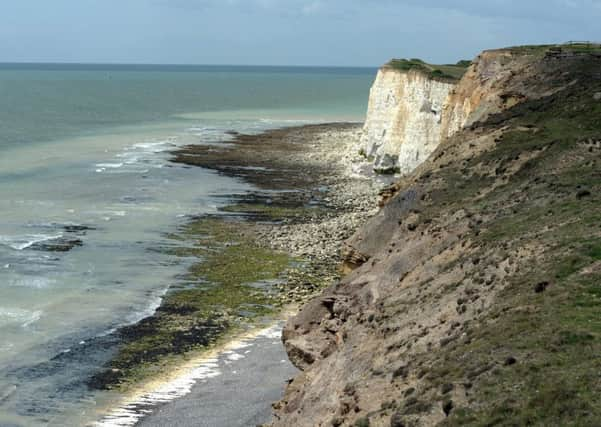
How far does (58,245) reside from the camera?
45188 mm

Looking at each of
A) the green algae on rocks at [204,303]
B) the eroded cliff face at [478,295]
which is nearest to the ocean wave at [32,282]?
the green algae on rocks at [204,303]

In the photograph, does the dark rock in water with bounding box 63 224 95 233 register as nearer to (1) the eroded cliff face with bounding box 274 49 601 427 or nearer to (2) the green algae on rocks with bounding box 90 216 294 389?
(2) the green algae on rocks with bounding box 90 216 294 389

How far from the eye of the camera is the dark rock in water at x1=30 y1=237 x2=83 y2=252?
4438cm

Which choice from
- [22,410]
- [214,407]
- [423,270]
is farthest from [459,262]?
[22,410]

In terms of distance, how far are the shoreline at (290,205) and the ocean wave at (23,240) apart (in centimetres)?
896

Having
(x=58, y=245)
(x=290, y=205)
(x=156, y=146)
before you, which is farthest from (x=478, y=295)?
(x=156, y=146)

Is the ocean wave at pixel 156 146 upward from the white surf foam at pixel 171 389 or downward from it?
downward

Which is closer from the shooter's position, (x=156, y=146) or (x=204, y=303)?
(x=204, y=303)

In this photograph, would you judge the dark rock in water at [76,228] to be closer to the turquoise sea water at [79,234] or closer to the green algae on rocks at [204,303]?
the turquoise sea water at [79,234]

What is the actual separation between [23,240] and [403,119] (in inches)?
1283

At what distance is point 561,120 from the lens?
29.0m

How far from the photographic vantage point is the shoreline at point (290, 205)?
110 feet

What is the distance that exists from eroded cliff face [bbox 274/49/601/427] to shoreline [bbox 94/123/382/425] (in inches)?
247

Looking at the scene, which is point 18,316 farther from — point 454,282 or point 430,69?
point 430,69
